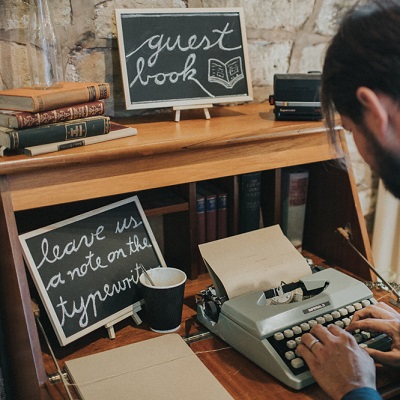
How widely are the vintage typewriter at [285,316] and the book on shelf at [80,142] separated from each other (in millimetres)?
464

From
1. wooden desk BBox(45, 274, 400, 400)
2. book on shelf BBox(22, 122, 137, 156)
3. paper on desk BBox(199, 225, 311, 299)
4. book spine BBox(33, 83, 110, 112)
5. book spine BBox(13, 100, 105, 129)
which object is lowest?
wooden desk BBox(45, 274, 400, 400)

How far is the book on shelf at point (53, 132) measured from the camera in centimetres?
108

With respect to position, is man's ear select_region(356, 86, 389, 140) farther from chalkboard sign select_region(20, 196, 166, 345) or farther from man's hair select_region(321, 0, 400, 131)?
chalkboard sign select_region(20, 196, 166, 345)

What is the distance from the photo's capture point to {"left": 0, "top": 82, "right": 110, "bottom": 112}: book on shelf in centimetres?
110

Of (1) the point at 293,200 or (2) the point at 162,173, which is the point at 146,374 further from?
(1) the point at 293,200

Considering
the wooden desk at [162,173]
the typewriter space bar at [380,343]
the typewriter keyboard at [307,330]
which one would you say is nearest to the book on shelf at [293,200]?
the wooden desk at [162,173]

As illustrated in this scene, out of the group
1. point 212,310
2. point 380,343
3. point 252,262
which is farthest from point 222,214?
point 380,343

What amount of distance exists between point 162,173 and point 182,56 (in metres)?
0.39

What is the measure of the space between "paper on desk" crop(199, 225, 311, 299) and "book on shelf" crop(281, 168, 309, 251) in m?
0.24

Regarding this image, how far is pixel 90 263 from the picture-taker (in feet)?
4.25

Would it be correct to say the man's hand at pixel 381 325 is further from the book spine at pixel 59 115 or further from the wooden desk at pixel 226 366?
the book spine at pixel 59 115

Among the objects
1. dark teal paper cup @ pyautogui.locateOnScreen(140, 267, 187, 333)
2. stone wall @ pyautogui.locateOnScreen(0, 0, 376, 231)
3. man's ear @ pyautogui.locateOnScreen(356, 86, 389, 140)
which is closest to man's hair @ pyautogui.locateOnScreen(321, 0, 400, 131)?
man's ear @ pyautogui.locateOnScreen(356, 86, 389, 140)

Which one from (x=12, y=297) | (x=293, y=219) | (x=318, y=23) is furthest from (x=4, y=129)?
(x=318, y=23)

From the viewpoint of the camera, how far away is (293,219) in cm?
175
